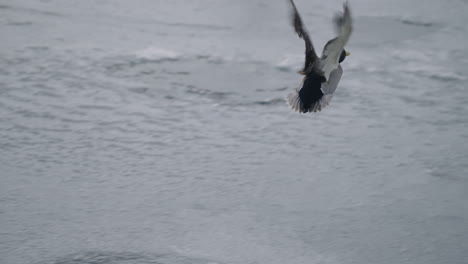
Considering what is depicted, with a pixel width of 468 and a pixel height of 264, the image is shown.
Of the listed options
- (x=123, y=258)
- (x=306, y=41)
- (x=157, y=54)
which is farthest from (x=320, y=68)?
(x=157, y=54)

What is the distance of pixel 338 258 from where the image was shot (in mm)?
1843

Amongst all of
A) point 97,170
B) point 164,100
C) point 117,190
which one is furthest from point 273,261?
point 164,100

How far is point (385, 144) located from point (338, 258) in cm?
68

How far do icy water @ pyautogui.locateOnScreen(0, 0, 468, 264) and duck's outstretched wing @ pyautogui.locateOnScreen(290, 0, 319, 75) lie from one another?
58 centimetres

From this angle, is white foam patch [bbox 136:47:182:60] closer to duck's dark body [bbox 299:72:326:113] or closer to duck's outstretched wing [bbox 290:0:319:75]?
duck's dark body [bbox 299:72:326:113]

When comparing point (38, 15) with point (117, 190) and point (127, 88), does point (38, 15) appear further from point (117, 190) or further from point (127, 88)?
point (117, 190)

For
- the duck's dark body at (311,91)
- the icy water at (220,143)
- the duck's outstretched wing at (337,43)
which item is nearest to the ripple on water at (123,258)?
the icy water at (220,143)

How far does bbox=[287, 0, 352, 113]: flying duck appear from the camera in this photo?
1.40m

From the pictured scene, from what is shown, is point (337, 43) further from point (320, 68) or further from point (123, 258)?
point (123, 258)

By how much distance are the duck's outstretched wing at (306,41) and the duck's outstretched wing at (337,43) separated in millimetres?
28

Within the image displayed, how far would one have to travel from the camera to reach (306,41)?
4.91 feet

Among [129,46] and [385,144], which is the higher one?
[129,46]

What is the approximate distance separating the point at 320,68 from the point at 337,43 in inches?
5.7

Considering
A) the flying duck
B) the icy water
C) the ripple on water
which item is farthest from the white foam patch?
the ripple on water
